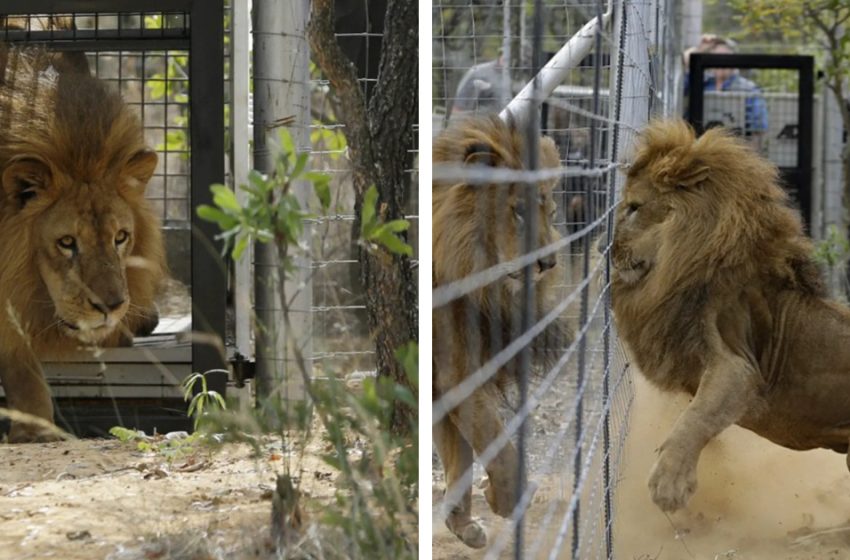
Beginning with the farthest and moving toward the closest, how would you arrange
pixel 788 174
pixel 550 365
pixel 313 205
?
pixel 788 174 → pixel 550 365 → pixel 313 205

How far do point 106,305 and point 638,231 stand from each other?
1401 millimetres

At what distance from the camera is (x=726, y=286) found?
3.47 m

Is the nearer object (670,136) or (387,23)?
(387,23)

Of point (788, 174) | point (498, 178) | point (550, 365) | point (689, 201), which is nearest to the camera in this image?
point (498, 178)

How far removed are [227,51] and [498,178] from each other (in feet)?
2.39

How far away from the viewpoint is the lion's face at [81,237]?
9.33 feet

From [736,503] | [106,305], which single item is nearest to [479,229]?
[106,305]

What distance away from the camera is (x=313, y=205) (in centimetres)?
280

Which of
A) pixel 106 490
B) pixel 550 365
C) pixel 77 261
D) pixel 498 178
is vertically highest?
pixel 498 178

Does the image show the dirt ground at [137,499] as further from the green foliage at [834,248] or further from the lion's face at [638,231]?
the green foliage at [834,248]

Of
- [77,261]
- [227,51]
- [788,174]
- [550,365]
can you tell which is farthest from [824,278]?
[788,174]

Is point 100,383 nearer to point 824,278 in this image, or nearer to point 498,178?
point 498,178

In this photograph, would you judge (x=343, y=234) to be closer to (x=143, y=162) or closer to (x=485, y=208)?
(x=485, y=208)

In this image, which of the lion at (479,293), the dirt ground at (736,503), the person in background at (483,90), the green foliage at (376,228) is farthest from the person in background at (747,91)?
the green foliage at (376,228)
